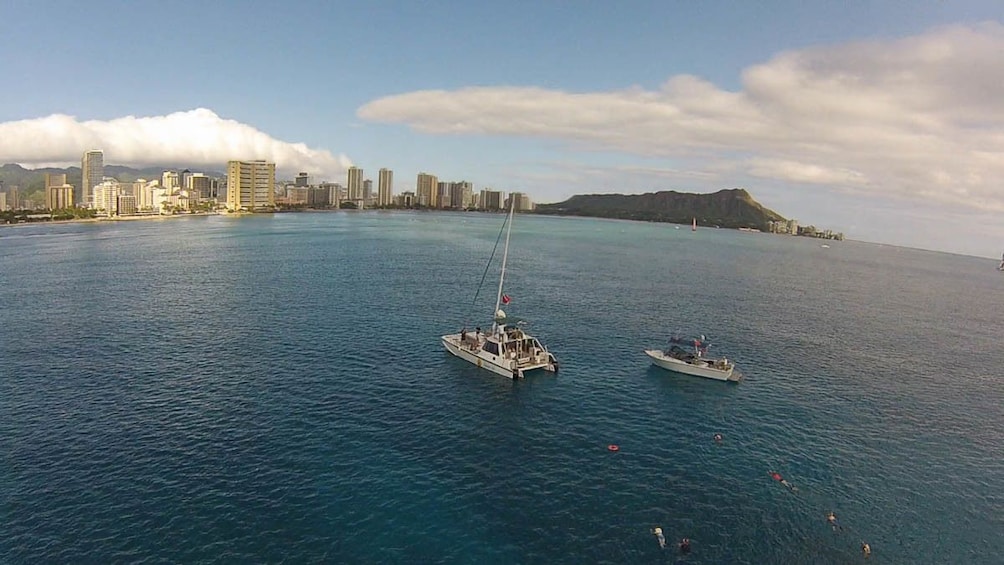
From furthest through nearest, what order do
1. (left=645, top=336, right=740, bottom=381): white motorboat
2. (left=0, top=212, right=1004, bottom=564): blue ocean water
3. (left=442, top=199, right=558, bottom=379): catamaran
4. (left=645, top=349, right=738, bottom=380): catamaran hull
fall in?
1. (left=645, top=336, right=740, bottom=381): white motorboat
2. (left=645, top=349, right=738, bottom=380): catamaran hull
3. (left=442, top=199, right=558, bottom=379): catamaran
4. (left=0, top=212, right=1004, bottom=564): blue ocean water

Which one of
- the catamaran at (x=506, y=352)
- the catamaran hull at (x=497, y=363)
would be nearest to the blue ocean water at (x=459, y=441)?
the catamaran hull at (x=497, y=363)

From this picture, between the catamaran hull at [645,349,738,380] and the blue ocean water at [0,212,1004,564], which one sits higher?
the catamaran hull at [645,349,738,380]

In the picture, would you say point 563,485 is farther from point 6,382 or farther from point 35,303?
point 35,303

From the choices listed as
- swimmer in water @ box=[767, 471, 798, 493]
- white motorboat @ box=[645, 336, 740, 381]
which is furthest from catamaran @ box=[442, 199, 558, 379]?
swimmer in water @ box=[767, 471, 798, 493]

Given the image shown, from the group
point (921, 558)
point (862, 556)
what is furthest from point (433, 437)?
point (921, 558)

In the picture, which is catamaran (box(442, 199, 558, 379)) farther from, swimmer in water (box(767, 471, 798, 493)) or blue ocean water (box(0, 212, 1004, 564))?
swimmer in water (box(767, 471, 798, 493))

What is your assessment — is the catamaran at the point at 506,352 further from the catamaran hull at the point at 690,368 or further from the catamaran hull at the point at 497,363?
the catamaran hull at the point at 690,368
